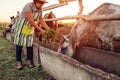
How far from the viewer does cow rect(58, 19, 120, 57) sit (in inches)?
190

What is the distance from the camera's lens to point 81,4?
6.04 meters

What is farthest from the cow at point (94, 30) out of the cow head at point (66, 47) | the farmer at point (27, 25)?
the farmer at point (27, 25)

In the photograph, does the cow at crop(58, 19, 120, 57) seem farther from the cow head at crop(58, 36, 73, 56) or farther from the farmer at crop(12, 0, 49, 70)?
the farmer at crop(12, 0, 49, 70)

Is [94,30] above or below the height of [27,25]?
below

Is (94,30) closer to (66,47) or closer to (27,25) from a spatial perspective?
(66,47)

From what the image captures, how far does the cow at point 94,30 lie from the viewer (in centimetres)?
482

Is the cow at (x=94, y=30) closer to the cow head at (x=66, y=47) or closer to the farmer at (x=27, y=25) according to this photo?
the cow head at (x=66, y=47)

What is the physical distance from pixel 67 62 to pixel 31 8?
1.84m

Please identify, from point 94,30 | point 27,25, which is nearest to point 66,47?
point 94,30

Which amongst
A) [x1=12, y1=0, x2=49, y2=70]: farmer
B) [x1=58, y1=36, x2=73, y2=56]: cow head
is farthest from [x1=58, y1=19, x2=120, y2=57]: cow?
[x1=12, y1=0, x2=49, y2=70]: farmer

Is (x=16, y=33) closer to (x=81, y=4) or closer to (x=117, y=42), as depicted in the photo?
(x=81, y=4)

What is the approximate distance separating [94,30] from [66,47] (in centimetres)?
75

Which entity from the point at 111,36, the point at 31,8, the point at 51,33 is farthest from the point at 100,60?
the point at 31,8

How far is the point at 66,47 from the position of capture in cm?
490
